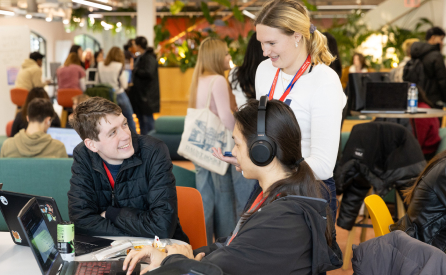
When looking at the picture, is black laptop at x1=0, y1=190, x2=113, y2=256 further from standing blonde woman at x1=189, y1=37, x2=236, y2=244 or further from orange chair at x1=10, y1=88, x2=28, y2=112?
orange chair at x1=10, y1=88, x2=28, y2=112

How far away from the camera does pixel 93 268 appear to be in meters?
1.52

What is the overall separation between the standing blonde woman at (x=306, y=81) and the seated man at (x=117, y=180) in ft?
1.38

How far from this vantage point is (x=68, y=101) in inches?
263

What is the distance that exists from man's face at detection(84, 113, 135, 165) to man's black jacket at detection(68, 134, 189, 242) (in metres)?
0.05

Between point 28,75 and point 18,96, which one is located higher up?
point 28,75

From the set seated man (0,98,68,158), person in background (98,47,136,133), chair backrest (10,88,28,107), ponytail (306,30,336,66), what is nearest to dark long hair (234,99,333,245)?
ponytail (306,30,336,66)

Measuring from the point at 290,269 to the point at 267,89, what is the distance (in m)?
0.97

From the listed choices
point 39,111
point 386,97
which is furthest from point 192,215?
point 386,97

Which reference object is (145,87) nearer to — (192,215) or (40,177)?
(40,177)

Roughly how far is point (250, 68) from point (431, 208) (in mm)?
1358

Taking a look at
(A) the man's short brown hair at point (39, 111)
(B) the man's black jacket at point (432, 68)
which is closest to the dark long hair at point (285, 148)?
(A) the man's short brown hair at point (39, 111)

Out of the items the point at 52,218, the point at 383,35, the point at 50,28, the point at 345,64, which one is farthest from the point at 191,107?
the point at 50,28

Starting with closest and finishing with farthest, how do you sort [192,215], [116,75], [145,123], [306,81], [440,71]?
[306,81]
[192,215]
[440,71]
[116,75]
[145,123]

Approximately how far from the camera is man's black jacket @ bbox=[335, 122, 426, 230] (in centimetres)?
325
